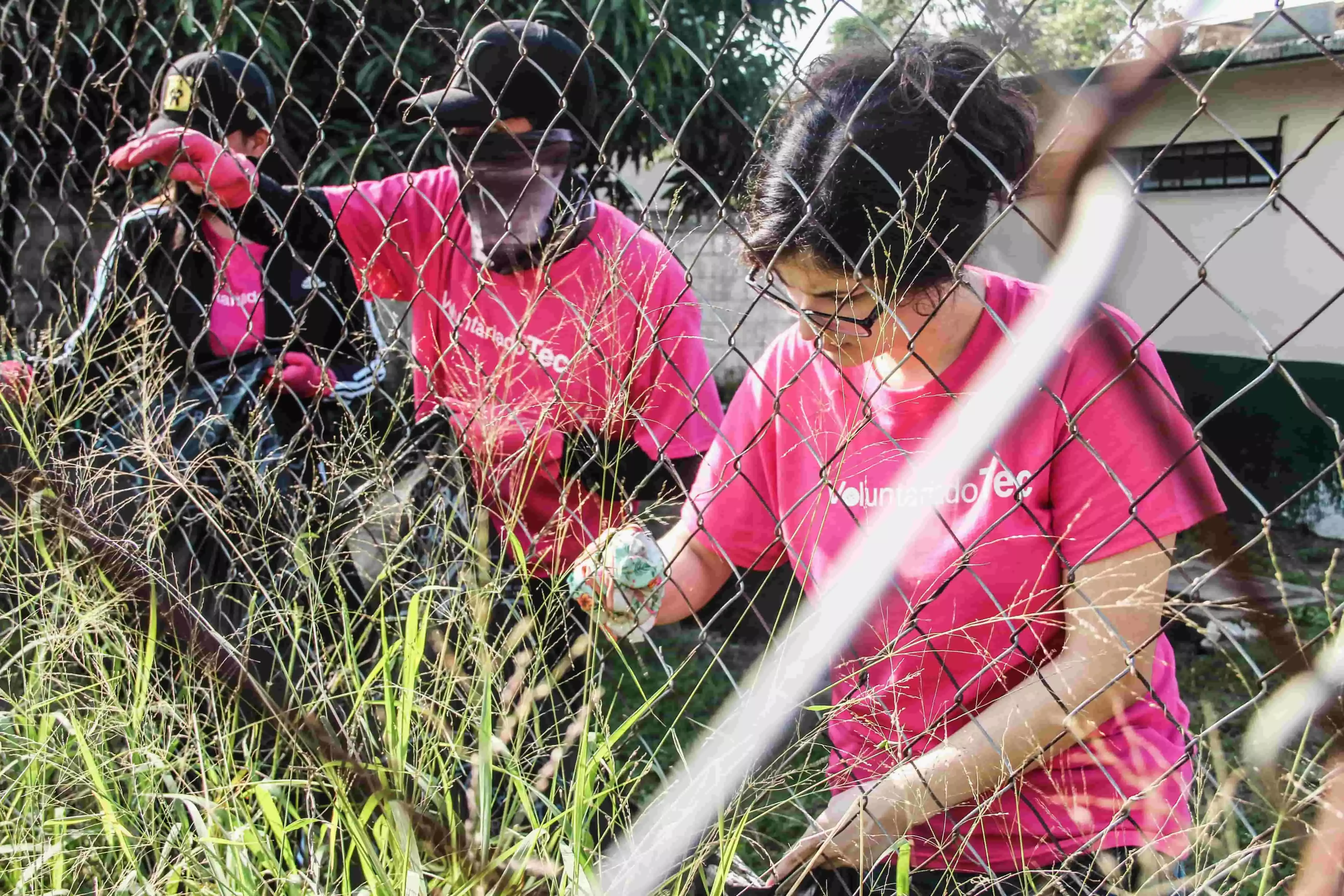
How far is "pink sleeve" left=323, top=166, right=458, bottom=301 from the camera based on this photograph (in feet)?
7.54

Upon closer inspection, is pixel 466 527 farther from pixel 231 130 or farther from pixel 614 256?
pixel 231 130

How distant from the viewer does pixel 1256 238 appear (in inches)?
218

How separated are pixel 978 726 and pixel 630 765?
446mm

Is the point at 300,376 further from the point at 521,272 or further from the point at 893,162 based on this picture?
the point at 893,162

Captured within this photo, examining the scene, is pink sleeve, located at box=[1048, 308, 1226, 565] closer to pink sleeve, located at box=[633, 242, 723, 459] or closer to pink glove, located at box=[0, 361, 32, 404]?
pink sleeve, located at box=[633, 242, 723, 459]

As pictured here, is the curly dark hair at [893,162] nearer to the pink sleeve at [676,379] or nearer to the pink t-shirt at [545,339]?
the pink t-shirt at [545,339]

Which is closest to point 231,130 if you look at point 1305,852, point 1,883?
point 1,883

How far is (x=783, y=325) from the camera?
870 centimetres

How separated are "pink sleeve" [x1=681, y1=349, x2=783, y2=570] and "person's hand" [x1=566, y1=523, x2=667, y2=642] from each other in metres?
0.10

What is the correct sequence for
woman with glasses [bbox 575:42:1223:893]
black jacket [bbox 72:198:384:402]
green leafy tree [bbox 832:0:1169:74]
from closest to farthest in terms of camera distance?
green leafy tree [bbox 832:0:1169:74], woman with glasses [bbox 575:42:1223:893], black jacket [bbox 72:198:384:402]

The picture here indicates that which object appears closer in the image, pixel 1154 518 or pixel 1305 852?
pixel 1305 852

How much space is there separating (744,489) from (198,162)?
54.6 inches

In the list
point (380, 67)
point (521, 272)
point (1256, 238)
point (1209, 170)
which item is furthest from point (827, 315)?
point (1256, 238)

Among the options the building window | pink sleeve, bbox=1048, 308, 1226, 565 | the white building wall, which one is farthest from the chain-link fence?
the building window
